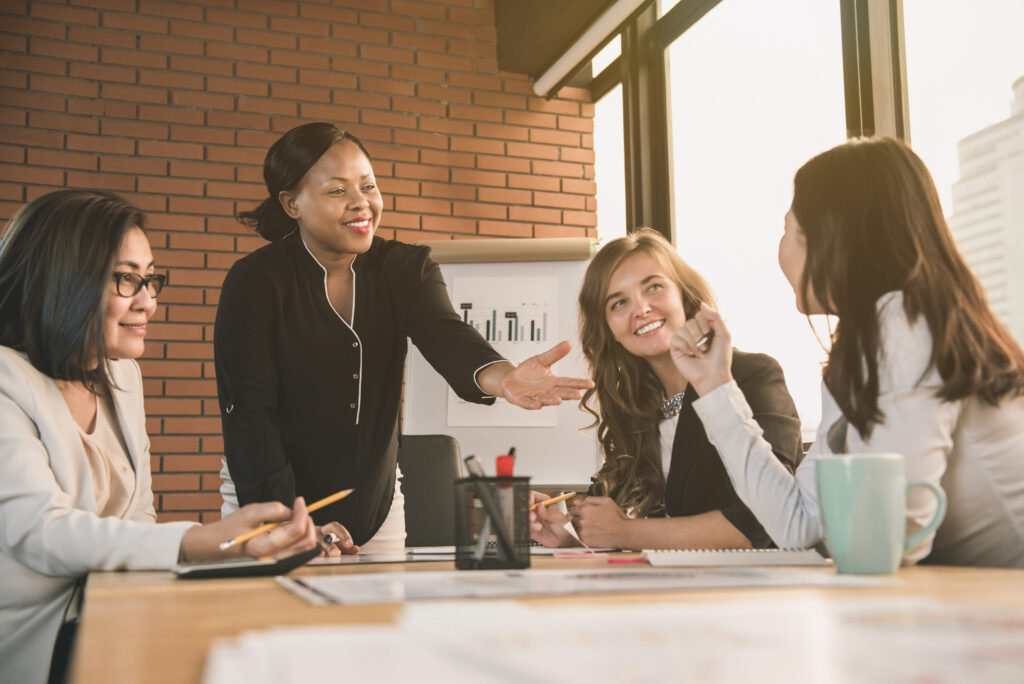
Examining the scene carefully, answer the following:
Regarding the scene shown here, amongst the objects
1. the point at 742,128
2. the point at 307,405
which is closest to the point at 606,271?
the point at 307,405

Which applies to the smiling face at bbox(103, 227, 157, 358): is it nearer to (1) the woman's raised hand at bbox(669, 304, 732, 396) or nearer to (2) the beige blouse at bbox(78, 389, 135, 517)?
(2) the beige blouse at bbox(78, 389, 135, 517)

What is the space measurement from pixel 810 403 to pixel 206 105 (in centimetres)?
284

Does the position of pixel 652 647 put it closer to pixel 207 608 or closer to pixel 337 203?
pixel 207 608

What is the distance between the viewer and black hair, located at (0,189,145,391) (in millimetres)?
A: 1382

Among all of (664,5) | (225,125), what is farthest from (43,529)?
(664,5)

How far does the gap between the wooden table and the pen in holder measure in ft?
0.81

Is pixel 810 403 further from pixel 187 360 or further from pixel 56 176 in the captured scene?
pixel 56 176

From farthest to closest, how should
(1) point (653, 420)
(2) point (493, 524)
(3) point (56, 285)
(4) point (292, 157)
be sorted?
(4) point (292, 157)
(1) point (653, 420)
(3) point (56, 285)
(2) point (493, 524)

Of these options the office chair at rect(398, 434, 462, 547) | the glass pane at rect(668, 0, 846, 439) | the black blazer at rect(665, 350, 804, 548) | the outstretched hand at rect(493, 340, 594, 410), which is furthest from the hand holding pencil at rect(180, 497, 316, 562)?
the glass pane at rect(668, 0, 846, 439)

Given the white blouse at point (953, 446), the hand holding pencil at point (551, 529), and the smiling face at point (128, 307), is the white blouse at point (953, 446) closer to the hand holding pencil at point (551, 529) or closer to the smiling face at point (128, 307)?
the hand holding pencil at point (551, 529)

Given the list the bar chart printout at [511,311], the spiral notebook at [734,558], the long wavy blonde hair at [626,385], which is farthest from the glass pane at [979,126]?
the bar chart printout at [511,311]

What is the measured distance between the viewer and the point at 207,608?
2.14ft

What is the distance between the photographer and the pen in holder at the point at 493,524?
100cm

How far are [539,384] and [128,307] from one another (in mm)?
781
